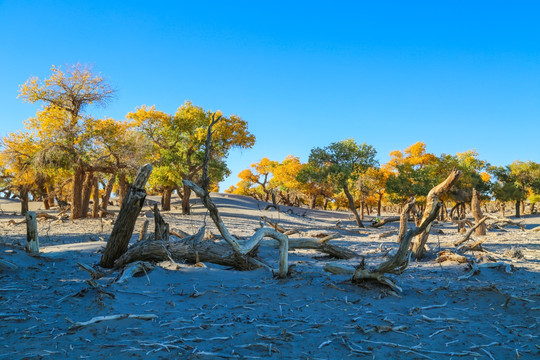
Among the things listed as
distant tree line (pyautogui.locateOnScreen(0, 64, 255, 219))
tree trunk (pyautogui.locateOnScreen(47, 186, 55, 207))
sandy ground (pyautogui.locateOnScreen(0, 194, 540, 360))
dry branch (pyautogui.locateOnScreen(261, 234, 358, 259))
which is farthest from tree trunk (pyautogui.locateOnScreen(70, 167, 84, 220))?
dry branch (pyautogui.locateOnScreen(261, 234, 358, 259))

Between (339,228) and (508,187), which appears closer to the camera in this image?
(339,228)

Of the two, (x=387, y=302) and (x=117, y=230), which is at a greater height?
(x=117, y=230)

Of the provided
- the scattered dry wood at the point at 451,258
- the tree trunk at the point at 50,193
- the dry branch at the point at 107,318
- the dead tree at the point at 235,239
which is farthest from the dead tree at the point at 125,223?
the tree trunk at the point at 50,193

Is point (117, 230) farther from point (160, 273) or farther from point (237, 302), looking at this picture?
point (237, 302)

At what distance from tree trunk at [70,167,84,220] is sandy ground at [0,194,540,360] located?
14117 mm

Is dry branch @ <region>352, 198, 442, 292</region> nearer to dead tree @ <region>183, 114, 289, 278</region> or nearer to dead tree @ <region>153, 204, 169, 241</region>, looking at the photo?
dead tree @ <region>183, 114, 289, 278</region>

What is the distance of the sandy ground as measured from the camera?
3.62 m

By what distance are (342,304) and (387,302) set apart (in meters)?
0.71

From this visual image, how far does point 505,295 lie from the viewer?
5.46m

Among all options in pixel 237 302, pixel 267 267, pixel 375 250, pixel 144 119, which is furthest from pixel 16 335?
pixel 144 119

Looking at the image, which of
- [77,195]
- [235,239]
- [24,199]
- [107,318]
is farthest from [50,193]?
[107,318]

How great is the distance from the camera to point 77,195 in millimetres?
20531

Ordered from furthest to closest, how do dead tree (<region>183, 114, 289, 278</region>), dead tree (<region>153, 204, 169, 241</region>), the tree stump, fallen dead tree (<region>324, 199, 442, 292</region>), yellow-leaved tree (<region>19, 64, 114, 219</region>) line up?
yellow-leaved tree (<region>19, 64, 114, 219</region>)
dead tree (<region>153, 204, 169, 241</region>)
the tree stump
fallen dead tree (<region>324, 199, 442, 292</region>)
dead tree (<region>183, 114, 289, 278</region>)

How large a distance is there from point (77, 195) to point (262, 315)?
A: 1905 cm
